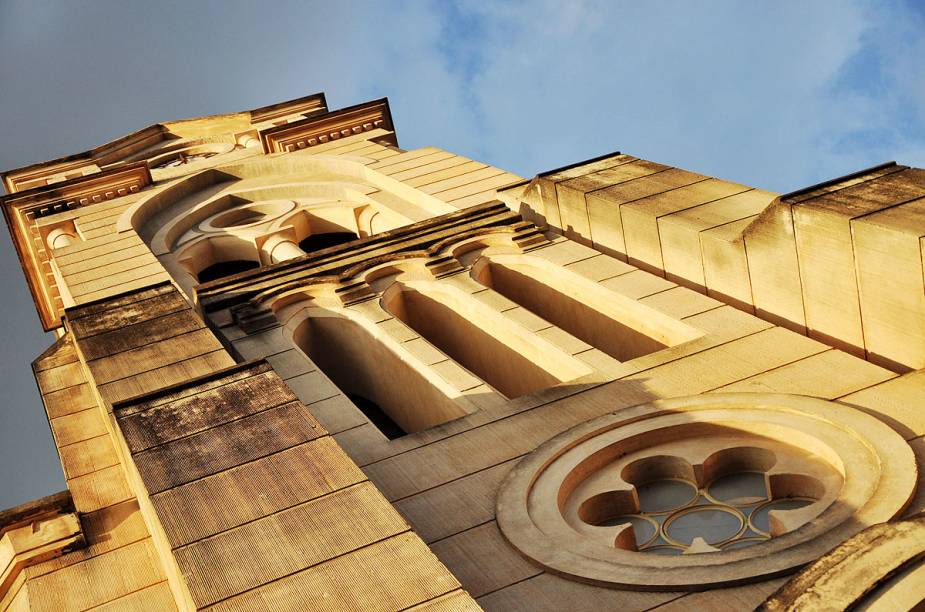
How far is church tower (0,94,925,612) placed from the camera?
1087 cm

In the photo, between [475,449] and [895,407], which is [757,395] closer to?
[895,407]

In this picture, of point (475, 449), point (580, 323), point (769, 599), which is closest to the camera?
point (769, 599)

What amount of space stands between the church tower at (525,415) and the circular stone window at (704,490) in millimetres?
38

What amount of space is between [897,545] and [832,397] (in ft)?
17.5

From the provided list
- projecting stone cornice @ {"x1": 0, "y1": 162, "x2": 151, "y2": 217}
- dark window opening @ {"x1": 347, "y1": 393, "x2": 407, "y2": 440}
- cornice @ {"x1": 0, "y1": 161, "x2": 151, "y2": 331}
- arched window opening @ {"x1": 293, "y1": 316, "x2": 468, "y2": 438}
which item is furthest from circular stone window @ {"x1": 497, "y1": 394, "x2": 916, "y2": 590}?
projecting stone cornice @ {"x1": 0, "y1": 162, "x2": 151, "y2": 217}

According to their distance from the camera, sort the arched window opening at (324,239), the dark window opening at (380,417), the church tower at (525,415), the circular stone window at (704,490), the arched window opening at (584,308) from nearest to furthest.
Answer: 1. the church tower at (525,415)
2. the circular stone window at (704,490)
3. the arched window opening at (584,308)
4. the dark window opening at (380,417)
5. the arched window opening at (324,239)

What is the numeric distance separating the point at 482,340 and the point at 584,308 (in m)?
1.86

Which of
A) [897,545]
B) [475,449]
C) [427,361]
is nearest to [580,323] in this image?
[427,361]

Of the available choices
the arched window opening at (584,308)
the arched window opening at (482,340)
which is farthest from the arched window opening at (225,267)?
the arched window opening at (584,308)

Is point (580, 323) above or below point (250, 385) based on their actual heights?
below

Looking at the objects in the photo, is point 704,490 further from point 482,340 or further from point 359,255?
point 359,255

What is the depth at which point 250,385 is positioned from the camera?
14297 mm

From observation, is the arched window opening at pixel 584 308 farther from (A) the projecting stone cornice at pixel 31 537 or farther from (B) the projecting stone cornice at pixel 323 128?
(B) the projecting stone cornice at pixel 323 128

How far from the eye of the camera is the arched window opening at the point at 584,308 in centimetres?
1819
